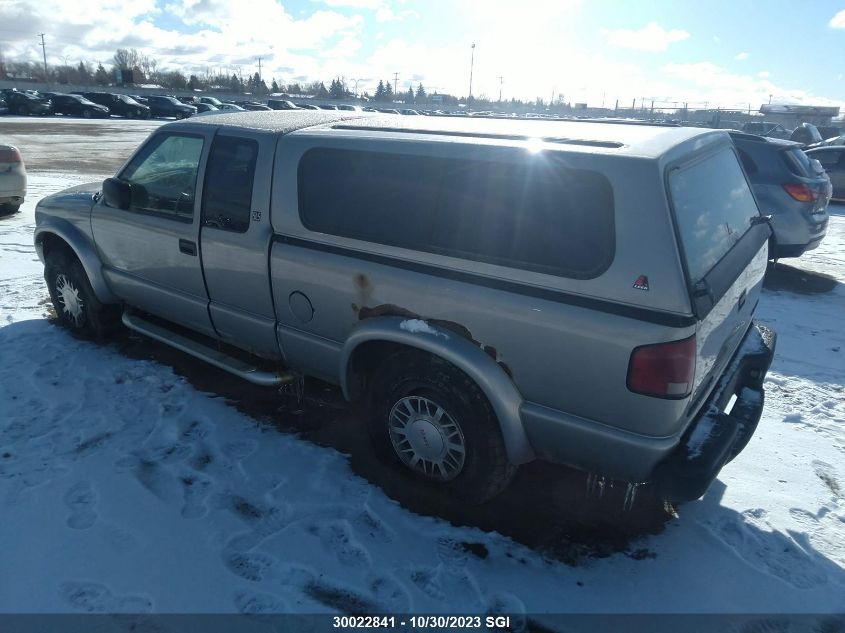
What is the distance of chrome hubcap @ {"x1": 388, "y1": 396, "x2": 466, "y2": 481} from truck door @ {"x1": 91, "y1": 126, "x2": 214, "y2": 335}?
72.0 inches

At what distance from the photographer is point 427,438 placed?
3.34 m

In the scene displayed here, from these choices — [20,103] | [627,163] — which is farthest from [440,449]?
[20,103]

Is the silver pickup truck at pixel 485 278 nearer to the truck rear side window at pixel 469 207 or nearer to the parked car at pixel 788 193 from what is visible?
the truck rear side window at pixel 469 207

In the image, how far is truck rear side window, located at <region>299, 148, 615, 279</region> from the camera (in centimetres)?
268

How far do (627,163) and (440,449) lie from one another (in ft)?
5.82

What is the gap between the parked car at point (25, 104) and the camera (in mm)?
38062

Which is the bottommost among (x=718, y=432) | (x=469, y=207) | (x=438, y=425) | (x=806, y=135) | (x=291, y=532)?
(x=291, y=532)

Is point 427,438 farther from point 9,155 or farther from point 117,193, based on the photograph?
point 9,155

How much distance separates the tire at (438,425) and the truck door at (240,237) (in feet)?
3.34

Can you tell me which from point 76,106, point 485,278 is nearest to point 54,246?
point 485,278

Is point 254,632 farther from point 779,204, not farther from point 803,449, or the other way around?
point 779,204

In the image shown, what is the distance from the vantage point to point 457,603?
2707 mm

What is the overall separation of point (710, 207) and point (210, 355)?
11.1 ft

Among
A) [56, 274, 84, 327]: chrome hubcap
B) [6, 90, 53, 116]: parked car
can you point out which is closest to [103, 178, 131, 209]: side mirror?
[56, 274, 84, 327]: chrome hubcap
